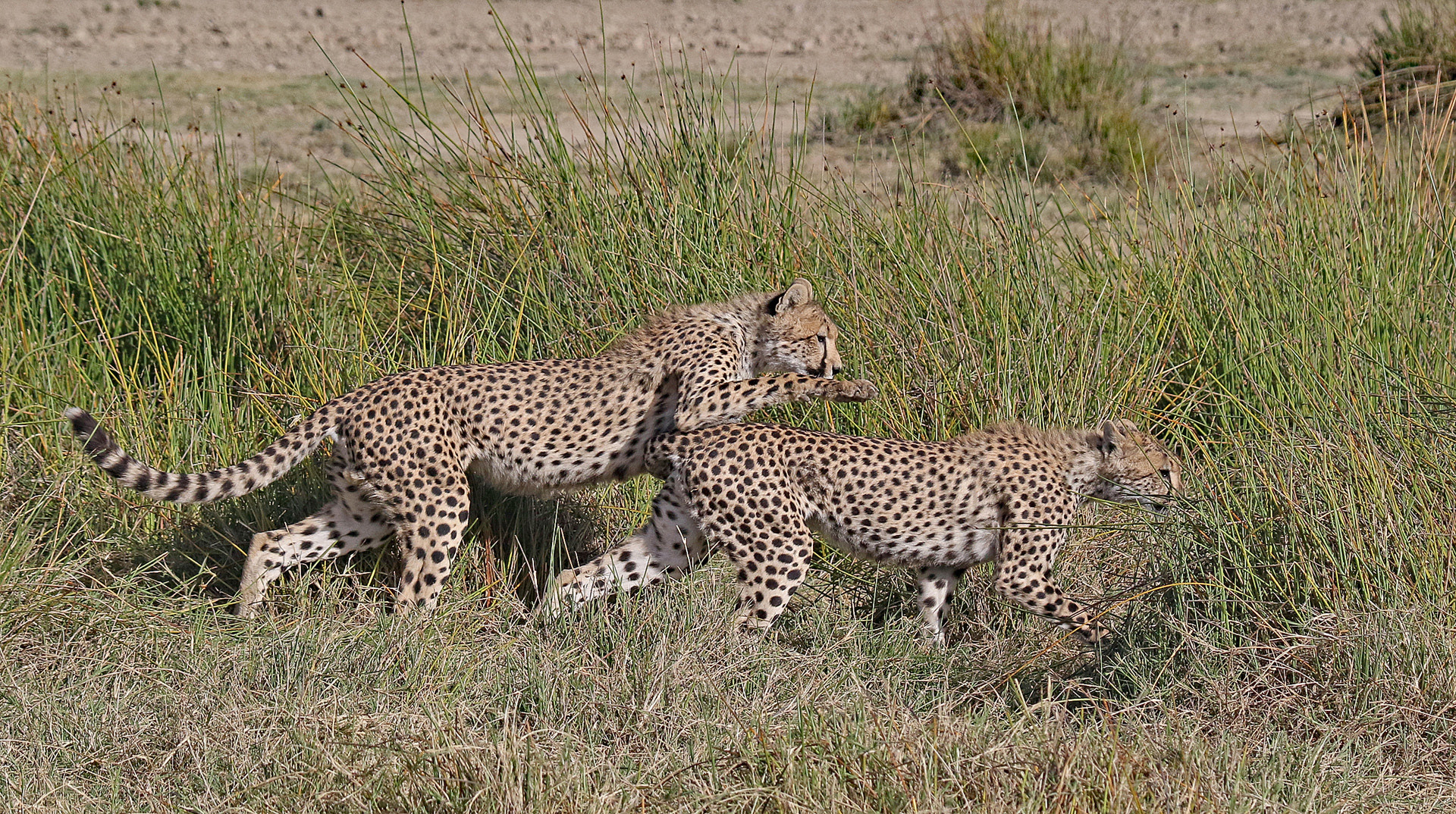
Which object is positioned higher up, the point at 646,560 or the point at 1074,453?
the point at 1074,453

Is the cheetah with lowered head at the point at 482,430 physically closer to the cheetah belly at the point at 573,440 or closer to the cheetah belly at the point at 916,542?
the cheetah belly at the point at 573,440

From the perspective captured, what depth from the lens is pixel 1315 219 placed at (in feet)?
17.5

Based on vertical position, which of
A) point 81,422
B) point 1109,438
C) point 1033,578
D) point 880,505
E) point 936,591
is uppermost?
point 81,422

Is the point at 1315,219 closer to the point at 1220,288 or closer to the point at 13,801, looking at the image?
the point at 1220,288

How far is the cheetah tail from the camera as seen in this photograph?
3.81 meters

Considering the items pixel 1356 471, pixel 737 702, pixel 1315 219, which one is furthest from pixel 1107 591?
pixel 1315 219

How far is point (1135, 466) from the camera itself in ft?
14.1

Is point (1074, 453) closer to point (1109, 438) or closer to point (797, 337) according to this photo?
point (1109, 438)

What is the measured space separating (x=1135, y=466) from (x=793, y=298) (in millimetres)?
1047

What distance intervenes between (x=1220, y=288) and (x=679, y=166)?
5.98 ft

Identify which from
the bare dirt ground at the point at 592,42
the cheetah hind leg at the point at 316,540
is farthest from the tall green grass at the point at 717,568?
the bare dirt ground at the point at 592,42

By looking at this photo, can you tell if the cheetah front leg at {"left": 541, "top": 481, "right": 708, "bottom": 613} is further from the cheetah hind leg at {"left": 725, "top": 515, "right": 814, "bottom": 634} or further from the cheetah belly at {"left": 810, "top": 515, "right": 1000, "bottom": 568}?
the cheetah belly at {"left": 810, "top": 515, "right": 1000, "bottom": 568}

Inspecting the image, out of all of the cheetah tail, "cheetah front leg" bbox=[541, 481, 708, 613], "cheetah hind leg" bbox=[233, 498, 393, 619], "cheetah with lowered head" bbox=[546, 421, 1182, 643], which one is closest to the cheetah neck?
"cheetah with lowered head" bbox=[546, 421, 1182, 643]

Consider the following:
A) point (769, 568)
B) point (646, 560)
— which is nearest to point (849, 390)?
point (769, 568)
